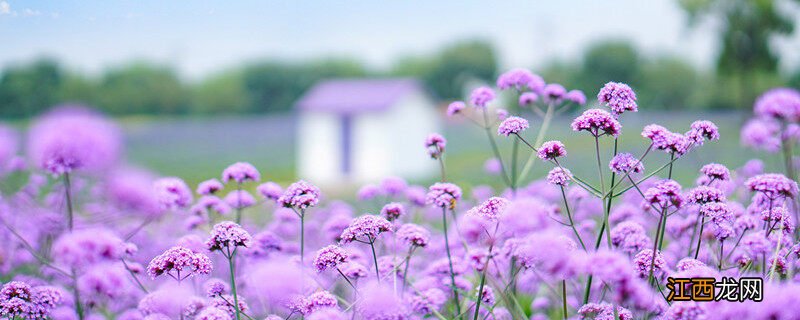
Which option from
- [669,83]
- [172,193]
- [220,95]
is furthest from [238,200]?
[220,95]

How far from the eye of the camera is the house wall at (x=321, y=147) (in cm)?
1891

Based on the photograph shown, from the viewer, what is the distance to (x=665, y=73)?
25859 mm

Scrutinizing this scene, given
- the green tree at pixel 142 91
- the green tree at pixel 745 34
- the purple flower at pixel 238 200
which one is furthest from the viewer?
the green tree at pixel 142 91

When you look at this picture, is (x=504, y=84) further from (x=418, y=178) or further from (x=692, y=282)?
(x=418, y=178)

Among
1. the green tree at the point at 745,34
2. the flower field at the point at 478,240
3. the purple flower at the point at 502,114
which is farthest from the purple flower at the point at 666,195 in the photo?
the green tree at the point at 745,34

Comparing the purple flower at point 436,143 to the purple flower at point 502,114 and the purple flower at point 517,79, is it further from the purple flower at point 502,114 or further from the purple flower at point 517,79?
the purple flower at point 517,79

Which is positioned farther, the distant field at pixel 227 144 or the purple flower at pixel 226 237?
the distant field at pixel 227 144

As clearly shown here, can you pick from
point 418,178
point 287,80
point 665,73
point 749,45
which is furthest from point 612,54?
point 287,80

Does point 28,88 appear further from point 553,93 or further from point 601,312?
point 601,312

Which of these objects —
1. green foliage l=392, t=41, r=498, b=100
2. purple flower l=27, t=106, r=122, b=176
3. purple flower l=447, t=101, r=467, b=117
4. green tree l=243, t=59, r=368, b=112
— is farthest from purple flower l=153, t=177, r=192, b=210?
green tree l=243, t=59, r=368, b=112

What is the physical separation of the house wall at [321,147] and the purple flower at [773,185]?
16793 mm

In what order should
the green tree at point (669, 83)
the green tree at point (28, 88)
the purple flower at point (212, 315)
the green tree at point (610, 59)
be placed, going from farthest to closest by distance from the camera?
the green tree at point (610, 59)
the green tree at point (669, 83)
the green tree at point (28, 88)
the purple flower at point (212, 315)

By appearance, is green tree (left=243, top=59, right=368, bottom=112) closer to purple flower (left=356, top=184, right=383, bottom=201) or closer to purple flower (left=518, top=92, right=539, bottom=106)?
purple flower (left=356, top=184, right=383, bottom=201)

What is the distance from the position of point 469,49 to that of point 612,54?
37.5 ft
